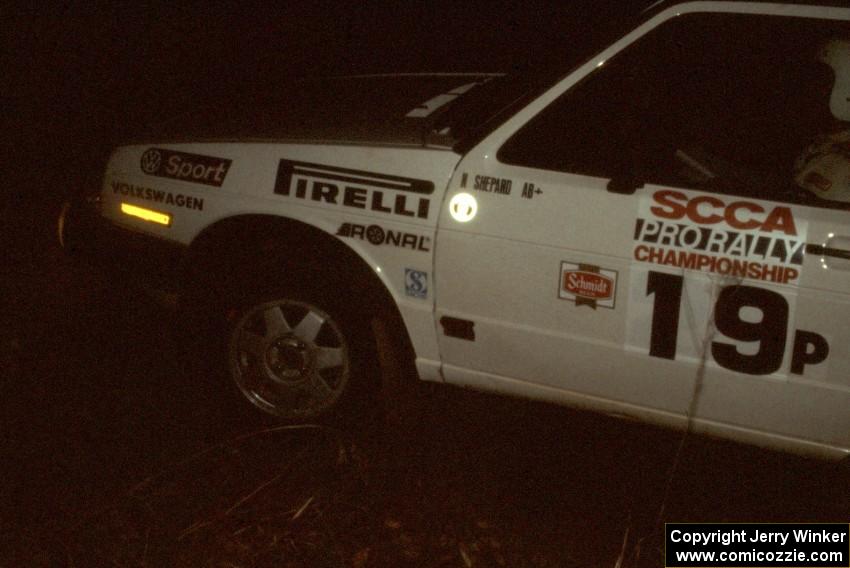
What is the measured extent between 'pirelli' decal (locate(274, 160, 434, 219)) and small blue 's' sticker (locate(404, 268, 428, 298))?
0.64 feet

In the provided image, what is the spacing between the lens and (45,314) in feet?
15.0

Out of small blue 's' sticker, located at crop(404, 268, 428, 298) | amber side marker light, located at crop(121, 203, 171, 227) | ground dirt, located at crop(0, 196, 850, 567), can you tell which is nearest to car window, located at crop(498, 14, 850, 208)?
small blue 's' sticker, located at crop(404, 268, 428, 298)

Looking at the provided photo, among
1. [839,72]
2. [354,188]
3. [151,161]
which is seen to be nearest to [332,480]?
[354,188]

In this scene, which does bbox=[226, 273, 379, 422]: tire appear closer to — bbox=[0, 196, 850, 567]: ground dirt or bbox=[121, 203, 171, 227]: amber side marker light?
bbox=[0, 196, 850, 567]: ground dirt

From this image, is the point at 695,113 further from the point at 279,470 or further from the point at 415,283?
the point at 279,470

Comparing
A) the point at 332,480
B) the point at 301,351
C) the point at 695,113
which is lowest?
the point at 332,480

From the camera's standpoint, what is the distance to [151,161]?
147 inches

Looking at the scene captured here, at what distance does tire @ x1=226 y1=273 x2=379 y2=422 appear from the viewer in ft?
11.6

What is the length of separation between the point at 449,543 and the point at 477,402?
933 millimetres

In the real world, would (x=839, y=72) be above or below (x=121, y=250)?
above

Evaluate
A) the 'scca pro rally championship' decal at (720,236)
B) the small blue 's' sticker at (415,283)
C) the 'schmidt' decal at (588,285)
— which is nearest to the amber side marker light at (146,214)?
the small blue 's' sticker at (415,283)

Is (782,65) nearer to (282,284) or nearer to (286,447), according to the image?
(282,284)

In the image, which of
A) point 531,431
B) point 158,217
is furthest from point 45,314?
point 531,431

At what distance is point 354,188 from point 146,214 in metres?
0.90
